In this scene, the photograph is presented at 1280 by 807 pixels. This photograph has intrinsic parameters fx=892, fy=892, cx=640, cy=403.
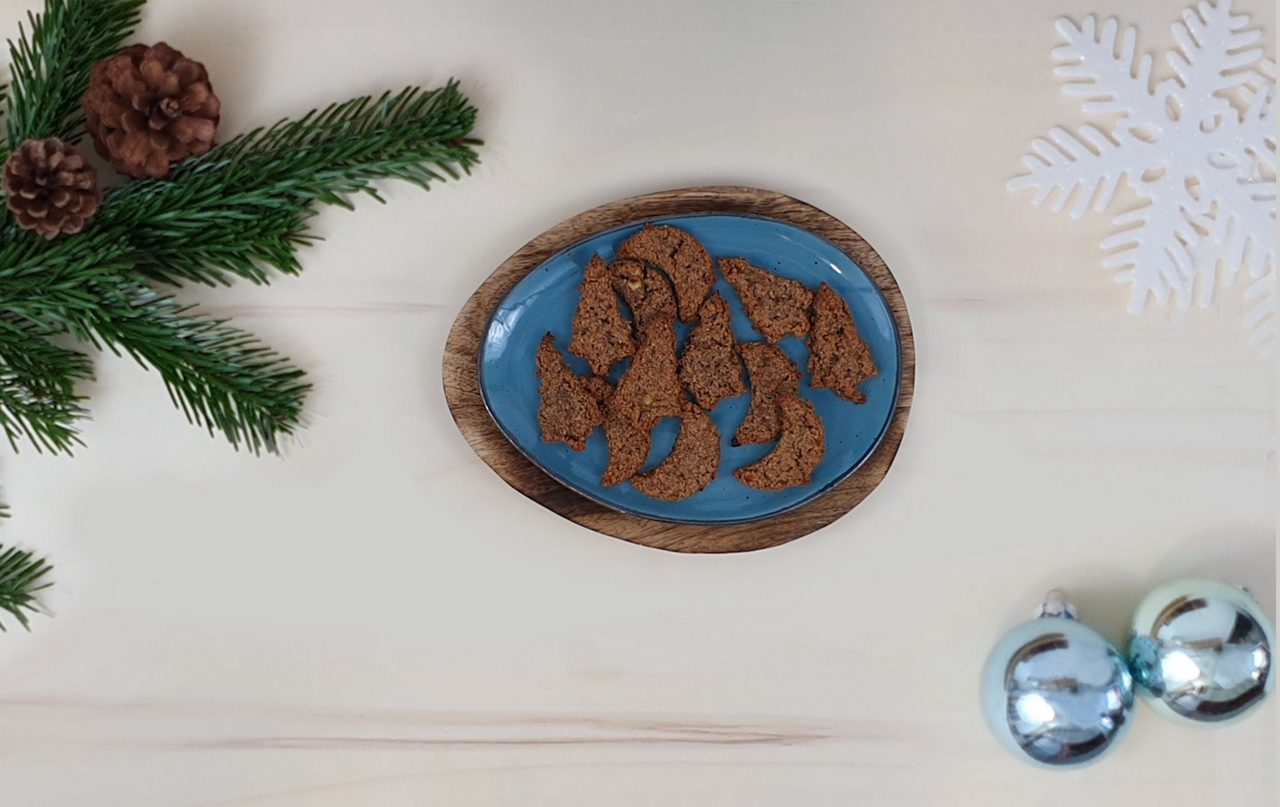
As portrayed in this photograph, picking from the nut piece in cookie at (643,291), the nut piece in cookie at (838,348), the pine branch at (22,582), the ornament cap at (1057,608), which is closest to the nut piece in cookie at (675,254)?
the nut piece in cookie at (643,291)

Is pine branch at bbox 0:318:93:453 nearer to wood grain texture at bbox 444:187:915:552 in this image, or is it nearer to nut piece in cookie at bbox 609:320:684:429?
wood grain texture at bbox 444:187:915:552

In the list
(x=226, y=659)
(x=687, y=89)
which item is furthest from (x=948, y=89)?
(x=226, y=659)

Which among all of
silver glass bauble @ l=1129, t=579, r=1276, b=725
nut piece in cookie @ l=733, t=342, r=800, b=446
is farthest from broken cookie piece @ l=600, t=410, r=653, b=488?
silver glass bauble @ l=1129, t=579, r=1276, b=725

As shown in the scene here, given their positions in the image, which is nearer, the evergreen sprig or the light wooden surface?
the evergreen sprig

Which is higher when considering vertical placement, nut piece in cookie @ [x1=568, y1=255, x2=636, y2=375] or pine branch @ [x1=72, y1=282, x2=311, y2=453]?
nut piece in cookie @ [x1=568, y1=255, x2=636, y2=375]

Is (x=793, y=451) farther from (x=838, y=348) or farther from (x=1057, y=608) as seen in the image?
(x=1057, y=608)

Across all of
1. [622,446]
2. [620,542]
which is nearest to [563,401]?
[622,446]
